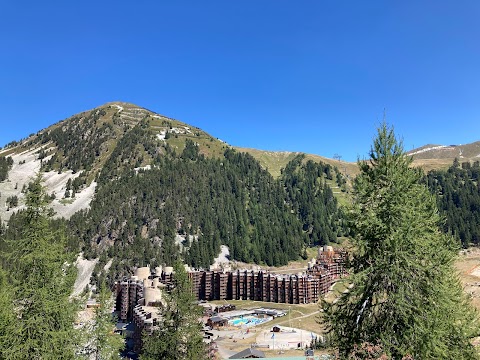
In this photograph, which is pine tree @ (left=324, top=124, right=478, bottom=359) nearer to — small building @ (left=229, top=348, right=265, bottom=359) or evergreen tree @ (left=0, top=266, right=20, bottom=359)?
evergreen tree @ (left=0, top=266, right=20, bottom=359)

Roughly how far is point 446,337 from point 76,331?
20969 millimetres

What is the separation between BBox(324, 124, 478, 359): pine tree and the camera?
13.3 m

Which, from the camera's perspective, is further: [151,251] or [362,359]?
[151,251]

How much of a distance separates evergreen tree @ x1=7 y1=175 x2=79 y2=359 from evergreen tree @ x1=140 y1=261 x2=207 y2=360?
451 inches

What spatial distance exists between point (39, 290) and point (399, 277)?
1963 centimetres

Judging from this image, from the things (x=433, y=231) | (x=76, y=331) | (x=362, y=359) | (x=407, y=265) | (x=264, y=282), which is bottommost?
(x=264, y=282)

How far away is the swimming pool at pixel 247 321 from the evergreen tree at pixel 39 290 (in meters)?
97.4

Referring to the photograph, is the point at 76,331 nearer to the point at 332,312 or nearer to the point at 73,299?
the point at 73,299

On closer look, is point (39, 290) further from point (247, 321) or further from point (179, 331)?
point (247, 321)

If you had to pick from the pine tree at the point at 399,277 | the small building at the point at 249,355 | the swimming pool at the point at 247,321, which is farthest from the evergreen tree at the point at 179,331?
the swimming pool at the point at 247,321

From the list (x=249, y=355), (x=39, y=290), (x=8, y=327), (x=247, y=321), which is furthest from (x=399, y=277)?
(x=247, y=321)

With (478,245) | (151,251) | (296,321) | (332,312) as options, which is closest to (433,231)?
(332,312)

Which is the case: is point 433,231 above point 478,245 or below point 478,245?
above

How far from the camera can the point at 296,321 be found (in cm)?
10944
